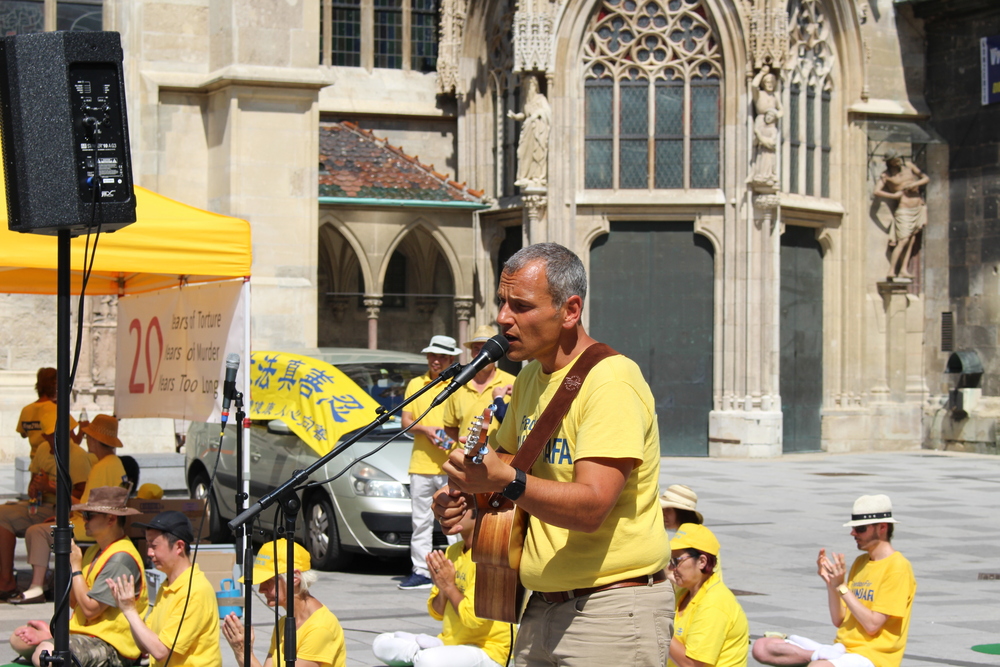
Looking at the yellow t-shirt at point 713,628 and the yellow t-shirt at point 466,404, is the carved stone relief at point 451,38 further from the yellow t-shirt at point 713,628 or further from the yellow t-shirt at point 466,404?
the yellow t-shirt at point 713,628

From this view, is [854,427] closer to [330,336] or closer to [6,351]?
[330,336]

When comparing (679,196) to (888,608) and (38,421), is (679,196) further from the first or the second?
(888,608)

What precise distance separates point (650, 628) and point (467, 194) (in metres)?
19.9

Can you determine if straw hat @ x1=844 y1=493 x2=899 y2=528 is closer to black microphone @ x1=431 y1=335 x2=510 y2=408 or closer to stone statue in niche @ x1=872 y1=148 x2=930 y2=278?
black microphone @ x1=431 y1=335 x2=510 y2=408

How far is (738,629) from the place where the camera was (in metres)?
5.81

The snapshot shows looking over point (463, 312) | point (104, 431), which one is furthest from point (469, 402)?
point (463, 312)

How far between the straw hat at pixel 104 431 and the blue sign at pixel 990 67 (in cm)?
1825

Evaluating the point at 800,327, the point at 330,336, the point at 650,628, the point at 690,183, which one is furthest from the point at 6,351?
the point at 650,628

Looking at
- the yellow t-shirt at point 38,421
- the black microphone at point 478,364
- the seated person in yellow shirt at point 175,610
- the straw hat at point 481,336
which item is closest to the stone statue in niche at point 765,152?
the straw hat at point 481,336

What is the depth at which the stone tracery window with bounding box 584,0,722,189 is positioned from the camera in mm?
22344

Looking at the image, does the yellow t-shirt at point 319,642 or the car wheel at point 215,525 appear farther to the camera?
the car wheel at point 215,525

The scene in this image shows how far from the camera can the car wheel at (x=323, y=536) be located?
1027 cm

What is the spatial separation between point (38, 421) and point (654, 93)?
46.3 feet

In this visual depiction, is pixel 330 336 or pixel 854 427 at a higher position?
pixel 330 336
